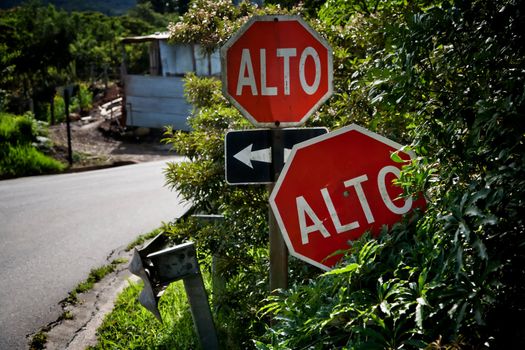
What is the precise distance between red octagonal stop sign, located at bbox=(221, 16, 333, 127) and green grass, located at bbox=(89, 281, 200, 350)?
80.6 inches

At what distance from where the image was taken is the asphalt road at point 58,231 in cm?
568

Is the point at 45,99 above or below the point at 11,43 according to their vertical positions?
below

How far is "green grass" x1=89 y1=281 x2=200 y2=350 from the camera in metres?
4.38

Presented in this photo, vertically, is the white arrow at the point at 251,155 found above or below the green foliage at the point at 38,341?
above

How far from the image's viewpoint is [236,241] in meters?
3.97

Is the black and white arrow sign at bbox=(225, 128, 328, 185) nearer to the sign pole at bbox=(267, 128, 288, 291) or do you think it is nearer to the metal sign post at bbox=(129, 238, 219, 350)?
the sign pole at bbox=(267, 128, 288, 291)

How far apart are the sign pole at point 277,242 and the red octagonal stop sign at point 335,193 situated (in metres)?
0.38

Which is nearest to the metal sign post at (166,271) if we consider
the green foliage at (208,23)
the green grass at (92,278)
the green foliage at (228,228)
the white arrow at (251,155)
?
the green foliage at (228,228)

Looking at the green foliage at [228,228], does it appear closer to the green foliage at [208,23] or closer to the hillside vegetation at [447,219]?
the green foliage at [208,23]

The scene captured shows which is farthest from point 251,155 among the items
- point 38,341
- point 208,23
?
point 38,341

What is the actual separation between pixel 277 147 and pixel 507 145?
4.38ft

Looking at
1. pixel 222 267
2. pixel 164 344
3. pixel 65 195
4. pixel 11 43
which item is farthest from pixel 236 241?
pixel 11 43

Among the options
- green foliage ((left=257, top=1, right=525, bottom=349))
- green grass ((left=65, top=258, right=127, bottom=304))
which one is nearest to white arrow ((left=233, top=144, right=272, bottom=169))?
green foliage ((left=257, top=1, right=525, bottom=349))

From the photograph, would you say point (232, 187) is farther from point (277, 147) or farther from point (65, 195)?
point (65, 195)
